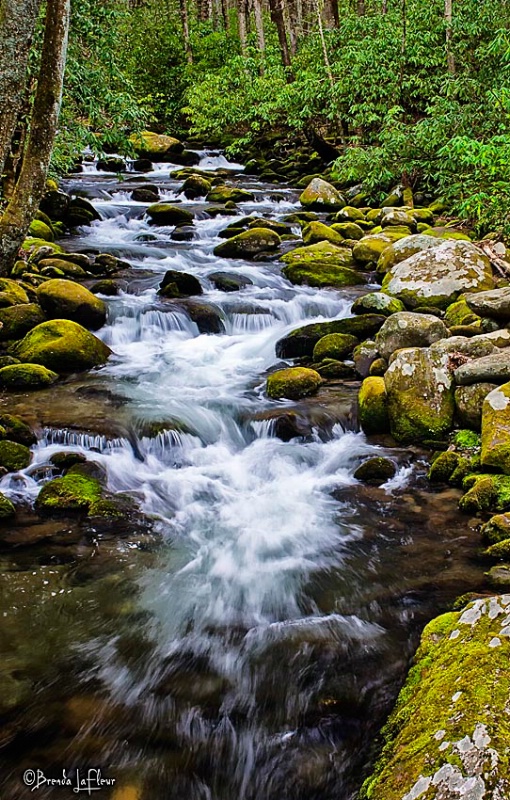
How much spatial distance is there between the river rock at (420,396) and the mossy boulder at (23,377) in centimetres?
430

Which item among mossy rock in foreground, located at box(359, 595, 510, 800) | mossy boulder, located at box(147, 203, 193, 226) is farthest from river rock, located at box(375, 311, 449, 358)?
mossy boulder, located at box(147, 203, 193, 226)

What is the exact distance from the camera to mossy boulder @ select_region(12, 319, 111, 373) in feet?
25.0

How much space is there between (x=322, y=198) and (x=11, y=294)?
34.0ft

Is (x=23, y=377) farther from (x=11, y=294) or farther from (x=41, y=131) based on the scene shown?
(x=41, y=131)

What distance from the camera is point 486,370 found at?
571cm

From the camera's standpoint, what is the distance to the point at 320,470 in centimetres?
600

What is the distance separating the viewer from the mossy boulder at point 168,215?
589 inches

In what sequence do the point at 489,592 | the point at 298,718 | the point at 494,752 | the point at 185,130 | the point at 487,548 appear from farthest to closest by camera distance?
the point at 185,130 → the point at 487,548 → the point at 489,592 → the point at 298,718 → the point at 494,752

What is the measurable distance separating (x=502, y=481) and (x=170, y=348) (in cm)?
576

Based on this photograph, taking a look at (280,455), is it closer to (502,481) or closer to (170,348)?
(502,481)

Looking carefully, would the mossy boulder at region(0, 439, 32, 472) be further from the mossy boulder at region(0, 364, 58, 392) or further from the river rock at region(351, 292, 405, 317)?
the river rock at region(351, 292, 405, 317)

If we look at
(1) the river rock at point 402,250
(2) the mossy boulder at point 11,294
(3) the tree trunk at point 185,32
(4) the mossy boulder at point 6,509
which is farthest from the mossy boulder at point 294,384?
(3) the tree trunk at point 185,32

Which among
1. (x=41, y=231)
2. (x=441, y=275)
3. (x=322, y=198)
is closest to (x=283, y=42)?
(x=322, y=198)

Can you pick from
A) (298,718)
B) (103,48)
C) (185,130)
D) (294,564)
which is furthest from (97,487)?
(185,130)
